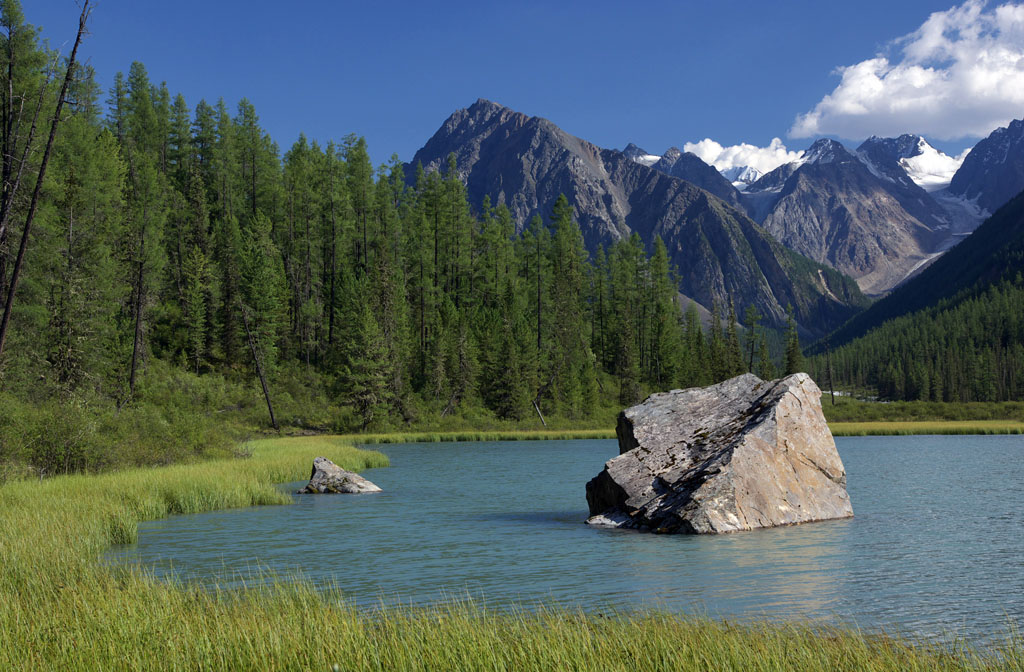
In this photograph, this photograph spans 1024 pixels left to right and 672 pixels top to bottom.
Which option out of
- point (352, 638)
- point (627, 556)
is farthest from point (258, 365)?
point (352, 638)

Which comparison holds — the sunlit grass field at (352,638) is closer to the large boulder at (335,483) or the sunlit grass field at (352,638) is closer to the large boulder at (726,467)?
the large boulder at (726,467)

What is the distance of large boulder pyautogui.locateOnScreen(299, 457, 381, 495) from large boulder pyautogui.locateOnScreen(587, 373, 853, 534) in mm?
10962

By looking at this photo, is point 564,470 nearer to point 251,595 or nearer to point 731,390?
point 731,390

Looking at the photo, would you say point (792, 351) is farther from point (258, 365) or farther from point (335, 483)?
point (335, 483)

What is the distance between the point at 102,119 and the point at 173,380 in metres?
43.2

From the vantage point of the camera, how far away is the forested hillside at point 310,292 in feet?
181

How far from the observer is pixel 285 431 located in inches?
2509

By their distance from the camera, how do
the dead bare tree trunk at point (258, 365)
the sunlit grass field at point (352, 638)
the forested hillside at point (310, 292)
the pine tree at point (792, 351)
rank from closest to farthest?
1. the sunlit grass field at point (352, 638)
2. the forested hillside at point (310, 292)
3. the dead bare tree trunk at point (258, 365)
4. the pine tree at point (792, 351)

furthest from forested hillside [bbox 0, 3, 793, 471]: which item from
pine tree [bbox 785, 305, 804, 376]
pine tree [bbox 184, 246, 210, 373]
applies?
pine tree [bbox 785, 305, 804, 376]

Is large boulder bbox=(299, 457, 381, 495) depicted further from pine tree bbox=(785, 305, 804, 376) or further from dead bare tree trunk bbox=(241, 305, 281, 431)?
pine tree bbox=(785, 305, 804, 376)

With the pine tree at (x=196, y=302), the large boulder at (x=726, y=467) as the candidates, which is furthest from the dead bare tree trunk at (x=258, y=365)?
the large boulder at (x=726, y=467)

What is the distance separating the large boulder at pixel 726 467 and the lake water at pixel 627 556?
2.65ft

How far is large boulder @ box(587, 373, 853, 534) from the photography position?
17.9m

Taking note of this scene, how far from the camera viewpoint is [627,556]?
14578 millimetres
